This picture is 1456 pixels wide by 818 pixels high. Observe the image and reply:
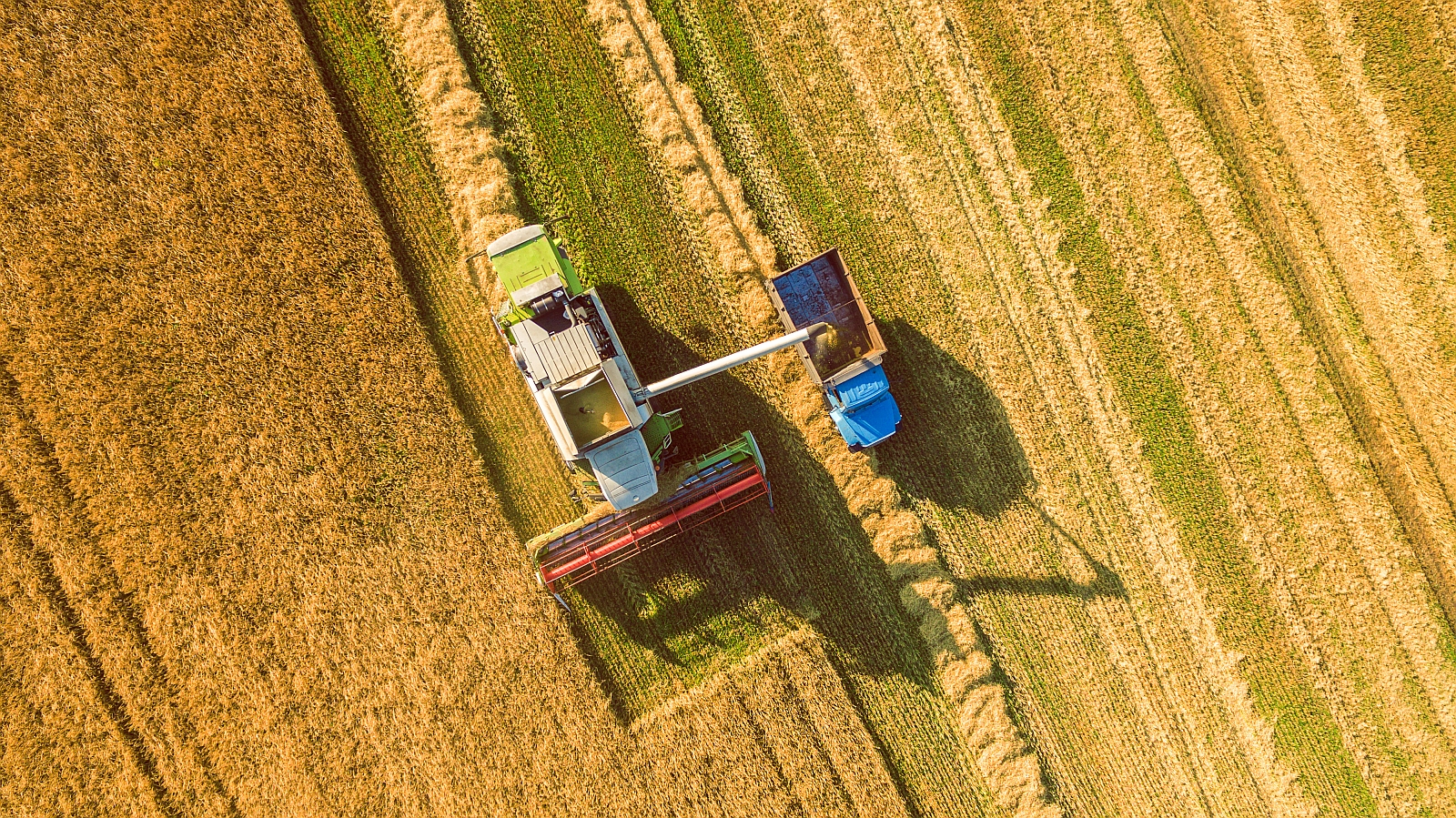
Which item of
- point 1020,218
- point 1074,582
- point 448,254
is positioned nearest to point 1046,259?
point 1020,218

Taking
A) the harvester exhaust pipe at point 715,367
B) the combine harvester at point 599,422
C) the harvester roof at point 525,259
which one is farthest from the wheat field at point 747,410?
the harvester exhaust pipe at point 715,367

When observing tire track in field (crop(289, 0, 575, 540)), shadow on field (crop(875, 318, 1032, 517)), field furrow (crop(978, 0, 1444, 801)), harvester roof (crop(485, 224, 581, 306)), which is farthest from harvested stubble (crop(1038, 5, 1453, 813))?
tire track in field (crop(289, 0, 575, 540))

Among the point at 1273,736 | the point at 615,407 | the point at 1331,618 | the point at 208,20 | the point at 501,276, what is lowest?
the point at 1273,736

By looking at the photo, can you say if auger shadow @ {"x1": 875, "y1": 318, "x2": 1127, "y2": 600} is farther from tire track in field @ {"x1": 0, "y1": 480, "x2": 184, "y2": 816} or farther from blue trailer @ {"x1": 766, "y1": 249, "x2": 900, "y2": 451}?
tire track in field @ {"x1": 0, "y1": 480, "x2": 184, "y2": 816}

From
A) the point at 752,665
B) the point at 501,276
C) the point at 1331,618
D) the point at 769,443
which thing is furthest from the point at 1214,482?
the point at 501,276

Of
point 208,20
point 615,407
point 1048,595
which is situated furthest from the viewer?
point 1048,595

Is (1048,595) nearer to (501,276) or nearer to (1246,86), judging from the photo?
(1246,86)

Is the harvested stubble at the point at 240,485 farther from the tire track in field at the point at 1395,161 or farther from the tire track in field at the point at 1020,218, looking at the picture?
the tire track in field at the point at 1395,161
